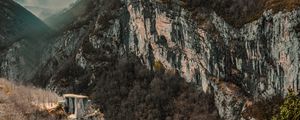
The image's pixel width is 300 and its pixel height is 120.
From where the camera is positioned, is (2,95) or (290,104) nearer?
(2,95)

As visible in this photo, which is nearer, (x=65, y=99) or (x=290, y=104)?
(x=65, y=99)

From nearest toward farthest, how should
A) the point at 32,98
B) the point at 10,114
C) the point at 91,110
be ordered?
1. the point at 10,114
2. the point at 91,110
3. the point at 32,98

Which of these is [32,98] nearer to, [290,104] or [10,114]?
[10,114]

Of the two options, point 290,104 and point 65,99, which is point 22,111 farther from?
point 290,104

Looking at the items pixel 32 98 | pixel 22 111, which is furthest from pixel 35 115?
pixel 32 98

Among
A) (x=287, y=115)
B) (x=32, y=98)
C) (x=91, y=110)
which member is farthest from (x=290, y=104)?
(x=32, y=98)

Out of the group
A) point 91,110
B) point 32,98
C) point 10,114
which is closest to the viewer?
point 10,114

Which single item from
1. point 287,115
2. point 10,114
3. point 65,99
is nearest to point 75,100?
point 65,99

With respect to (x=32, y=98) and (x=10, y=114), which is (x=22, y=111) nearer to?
(x=10, y=114)
